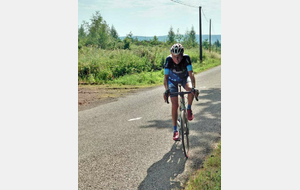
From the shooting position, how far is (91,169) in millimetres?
4633

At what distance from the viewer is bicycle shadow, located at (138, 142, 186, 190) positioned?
13.1 ft

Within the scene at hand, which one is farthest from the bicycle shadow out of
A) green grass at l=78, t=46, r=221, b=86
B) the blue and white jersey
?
green grass at l=78, t=46, r=221, b=86

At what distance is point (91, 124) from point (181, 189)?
4.53 meters

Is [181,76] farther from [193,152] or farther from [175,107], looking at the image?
[193,152]

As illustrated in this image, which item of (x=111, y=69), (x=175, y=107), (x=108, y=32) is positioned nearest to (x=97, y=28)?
(x=108, y=32)

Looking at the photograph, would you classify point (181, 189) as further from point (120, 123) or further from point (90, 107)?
point (90, 107)

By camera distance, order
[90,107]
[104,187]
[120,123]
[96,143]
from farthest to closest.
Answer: [90,107], [120,123], [96,143], [104,187]

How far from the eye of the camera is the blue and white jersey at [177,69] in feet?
11.7

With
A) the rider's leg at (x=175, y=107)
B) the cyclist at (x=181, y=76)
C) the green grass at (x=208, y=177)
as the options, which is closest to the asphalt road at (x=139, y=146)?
the green grass at (x=208, y=177)

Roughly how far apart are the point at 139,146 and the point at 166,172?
1408mm

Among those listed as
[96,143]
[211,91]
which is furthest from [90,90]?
[96,143]

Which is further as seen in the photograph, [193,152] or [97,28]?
[97,28]

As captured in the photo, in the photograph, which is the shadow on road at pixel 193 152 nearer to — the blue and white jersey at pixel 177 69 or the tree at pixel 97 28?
the blue and white jersey at pixel 177 69

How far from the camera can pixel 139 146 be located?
569 centimetres
